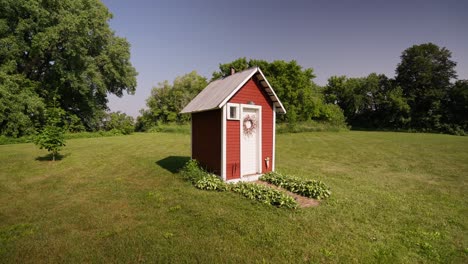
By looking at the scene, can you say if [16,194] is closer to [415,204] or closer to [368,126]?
[415,204]

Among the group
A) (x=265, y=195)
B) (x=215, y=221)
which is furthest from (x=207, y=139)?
(x=215, y=221)

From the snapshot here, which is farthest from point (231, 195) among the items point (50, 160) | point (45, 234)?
point (50, 160)

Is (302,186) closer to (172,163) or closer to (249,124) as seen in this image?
(249,124)

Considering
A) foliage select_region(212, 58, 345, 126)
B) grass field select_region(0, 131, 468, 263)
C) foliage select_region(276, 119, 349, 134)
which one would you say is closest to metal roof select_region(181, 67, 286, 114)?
grass field select_region(0, 131, 468, 263)

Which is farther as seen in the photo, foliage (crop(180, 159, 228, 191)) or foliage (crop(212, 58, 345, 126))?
foliage (crop(212, 58, 345, 126))

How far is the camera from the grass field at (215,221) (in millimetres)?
4758

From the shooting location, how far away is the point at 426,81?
49.9 metres

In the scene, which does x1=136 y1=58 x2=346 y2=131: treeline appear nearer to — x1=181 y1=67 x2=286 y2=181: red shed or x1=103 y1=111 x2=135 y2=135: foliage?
x1=103 y1=111 x2=135 y2=135: foliage

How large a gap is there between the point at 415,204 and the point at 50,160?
19.0 meters

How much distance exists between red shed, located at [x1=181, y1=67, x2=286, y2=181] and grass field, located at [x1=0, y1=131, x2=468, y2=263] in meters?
1.79

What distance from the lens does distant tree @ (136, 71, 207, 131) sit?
49.2 meters

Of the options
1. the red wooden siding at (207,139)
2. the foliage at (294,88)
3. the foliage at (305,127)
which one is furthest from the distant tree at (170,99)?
the red wooden siding at (207,139)

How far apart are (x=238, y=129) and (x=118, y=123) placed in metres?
35.1

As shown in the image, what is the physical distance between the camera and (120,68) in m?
34.2
